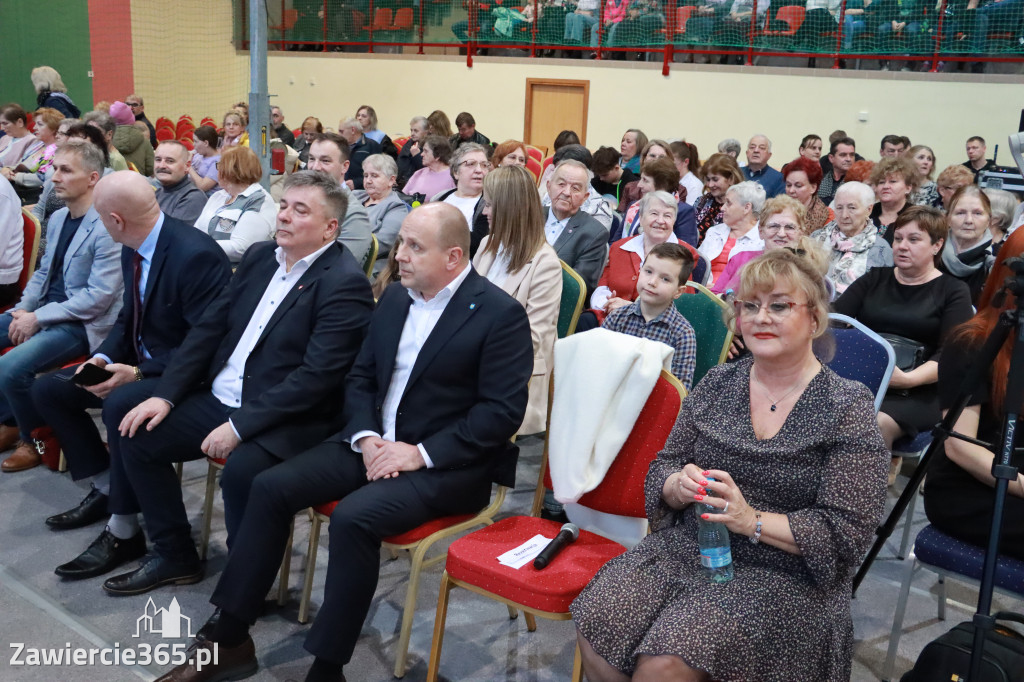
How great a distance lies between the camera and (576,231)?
4262mm

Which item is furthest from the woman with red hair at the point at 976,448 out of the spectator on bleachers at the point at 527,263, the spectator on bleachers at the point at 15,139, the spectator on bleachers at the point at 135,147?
the spectator on bleachers at the point at 15,139

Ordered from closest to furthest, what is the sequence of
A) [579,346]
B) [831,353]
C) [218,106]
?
[831,353] < [579,346] < [218,106]

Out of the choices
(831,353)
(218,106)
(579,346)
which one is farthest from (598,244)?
(218,106)

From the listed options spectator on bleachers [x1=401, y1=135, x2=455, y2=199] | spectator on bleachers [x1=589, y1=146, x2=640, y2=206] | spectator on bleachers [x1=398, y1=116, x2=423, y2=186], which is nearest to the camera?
spectator on bleachers [x1=401, y1=135, x2=455, y2=199]

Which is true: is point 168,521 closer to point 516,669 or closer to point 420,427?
point 420,427

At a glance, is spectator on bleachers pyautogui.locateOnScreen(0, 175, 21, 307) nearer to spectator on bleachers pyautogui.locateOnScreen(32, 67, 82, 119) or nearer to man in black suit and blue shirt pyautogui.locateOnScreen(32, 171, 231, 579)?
man in black suit and blue shirt pyautogui.locateOnScreen(32, 171, 231, 579)

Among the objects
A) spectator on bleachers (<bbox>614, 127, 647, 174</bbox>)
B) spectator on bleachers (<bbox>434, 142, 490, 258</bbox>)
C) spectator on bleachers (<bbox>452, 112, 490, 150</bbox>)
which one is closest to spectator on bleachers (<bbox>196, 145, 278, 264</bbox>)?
spectator on bleachers (<bbox>434, 142, 490, 258</bbox>)

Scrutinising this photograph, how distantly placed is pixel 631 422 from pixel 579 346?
0.25 m

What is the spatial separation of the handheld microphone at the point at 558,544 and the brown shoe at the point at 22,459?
2602mm

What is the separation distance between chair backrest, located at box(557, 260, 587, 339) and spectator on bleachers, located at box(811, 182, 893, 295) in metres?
1.47

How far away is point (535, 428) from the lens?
3.33 meters

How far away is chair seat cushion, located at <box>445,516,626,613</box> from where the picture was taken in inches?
83.4

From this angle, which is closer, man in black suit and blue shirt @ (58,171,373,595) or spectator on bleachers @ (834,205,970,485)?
man in black suit and blue shirt @ (58,171,373,595)

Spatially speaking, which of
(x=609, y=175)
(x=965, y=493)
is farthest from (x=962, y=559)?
(x=609, y=175)
